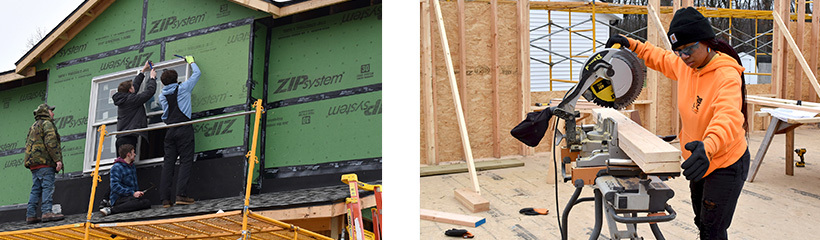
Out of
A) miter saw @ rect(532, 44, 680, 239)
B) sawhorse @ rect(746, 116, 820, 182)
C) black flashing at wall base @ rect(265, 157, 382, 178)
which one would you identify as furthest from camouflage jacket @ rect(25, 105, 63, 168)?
sawhorse @ rect(746, 116, 820, 182)

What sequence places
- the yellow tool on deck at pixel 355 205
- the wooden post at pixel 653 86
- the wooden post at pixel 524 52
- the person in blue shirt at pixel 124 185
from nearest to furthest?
the yellow tool on deck at pixel 355 205
the person in blue shirt at pixel 124 185
the wooden post at pixel 524 52
the wooden post at pixel 653 86

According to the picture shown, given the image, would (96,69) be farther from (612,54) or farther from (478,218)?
(612,54)

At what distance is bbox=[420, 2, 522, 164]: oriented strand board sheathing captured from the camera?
233 inches

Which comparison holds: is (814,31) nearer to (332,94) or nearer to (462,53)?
(462,53)

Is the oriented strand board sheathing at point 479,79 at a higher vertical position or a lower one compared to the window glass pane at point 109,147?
higher

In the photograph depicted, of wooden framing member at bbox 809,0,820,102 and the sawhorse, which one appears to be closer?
the sawhorse

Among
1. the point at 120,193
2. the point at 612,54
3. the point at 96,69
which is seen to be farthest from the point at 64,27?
the point at 612,54

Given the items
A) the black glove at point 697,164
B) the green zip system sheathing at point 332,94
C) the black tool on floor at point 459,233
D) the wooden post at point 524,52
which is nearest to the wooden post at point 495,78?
the wooden post at point 524,52

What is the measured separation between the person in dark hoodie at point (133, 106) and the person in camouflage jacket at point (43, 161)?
52 centimetres

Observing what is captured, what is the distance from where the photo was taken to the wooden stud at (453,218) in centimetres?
335

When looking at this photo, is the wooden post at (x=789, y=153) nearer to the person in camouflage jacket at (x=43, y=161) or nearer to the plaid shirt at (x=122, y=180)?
the plaid shirt at (x=122, y=180)

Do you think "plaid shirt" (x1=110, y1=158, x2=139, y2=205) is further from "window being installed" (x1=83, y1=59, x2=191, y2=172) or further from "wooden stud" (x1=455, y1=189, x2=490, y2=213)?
"wooden stud" (x1=455, y1=189, x2=490, y2=213)

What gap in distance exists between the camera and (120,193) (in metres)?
3.70

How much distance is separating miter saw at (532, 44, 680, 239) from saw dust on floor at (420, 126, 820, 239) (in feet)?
4.01
